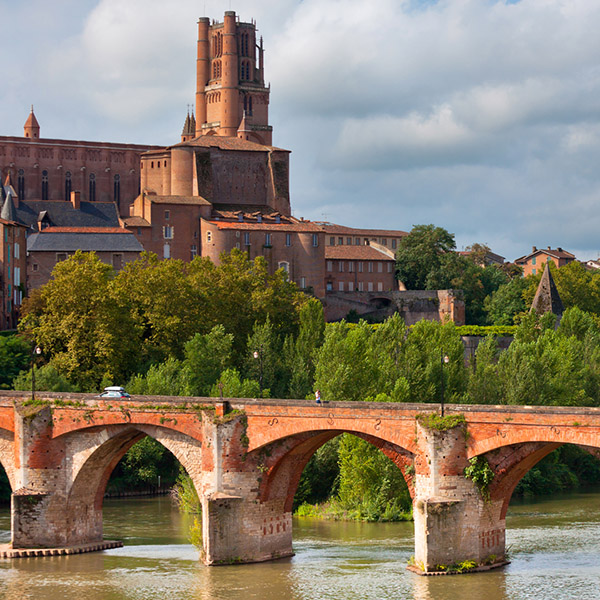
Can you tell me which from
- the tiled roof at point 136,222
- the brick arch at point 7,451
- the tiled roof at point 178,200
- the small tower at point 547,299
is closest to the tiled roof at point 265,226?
the tiled roof at point 178,200

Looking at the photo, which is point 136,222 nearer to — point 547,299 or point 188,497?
point 547,299

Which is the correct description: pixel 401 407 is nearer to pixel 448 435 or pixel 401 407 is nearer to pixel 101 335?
pixel 448 435

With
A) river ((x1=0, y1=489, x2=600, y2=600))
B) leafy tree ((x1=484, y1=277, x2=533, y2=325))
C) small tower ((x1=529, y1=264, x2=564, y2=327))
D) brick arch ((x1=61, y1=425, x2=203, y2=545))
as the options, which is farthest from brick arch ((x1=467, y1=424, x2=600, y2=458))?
leafy tree ((x1=484, y1=277, x2=533, y2=325))

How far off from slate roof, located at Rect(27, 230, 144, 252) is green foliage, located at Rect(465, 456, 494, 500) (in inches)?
2342

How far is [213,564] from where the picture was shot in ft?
141

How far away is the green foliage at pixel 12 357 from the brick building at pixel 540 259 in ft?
288

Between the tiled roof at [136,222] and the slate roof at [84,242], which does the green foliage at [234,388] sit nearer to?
the slate roof at [84,242]

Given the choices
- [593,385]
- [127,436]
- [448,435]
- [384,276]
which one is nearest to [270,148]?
[384,276]

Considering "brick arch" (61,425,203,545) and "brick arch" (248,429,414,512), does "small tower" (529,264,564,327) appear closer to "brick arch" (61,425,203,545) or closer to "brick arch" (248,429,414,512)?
"brick arch" (61,425,203,545)

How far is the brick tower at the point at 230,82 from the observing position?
13438 centimetres

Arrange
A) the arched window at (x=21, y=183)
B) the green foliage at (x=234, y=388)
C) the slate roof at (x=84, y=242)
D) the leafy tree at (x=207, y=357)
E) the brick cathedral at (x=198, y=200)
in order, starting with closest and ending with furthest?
the green foliage at (x=234, y=388)
the leafy tree at (x=207, y=357)
the slate roof at (x=84, y=242)
the brick cathedral at (x=198, y=200)
the arched window at (x=21, y=183)

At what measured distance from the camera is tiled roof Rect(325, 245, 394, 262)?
117m

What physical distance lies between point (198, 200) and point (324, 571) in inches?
2678

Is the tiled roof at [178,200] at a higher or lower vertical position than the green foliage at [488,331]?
higher
